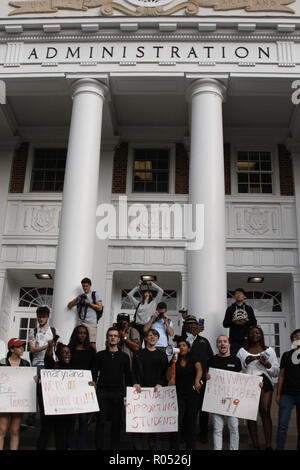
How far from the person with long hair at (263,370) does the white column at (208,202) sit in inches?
115

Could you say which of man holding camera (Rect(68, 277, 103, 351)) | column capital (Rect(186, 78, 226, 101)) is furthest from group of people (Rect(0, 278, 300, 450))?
column capital (Rect(186, 78, 226, 101))

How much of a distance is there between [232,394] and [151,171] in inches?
399

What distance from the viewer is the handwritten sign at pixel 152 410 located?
667cm

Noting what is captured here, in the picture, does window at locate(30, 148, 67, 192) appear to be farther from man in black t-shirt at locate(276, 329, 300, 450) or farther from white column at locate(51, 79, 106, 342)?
man in black t-shirt at locate(276, 329, 300, 450)

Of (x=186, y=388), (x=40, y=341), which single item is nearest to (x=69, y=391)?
(x=40, y=341)

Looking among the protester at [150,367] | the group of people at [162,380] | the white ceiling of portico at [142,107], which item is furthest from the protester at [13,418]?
the white ceiling of portico at [142,107]

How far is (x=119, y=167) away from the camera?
52.2 ft

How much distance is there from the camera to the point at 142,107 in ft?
49.0

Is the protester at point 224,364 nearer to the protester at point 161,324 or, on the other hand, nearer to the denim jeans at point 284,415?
the denim jeans at point 284,415

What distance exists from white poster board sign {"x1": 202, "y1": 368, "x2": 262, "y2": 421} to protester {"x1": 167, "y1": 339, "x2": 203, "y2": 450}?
0.61 feet

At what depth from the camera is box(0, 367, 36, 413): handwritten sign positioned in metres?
6.79

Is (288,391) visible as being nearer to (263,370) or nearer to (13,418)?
(263,370)
